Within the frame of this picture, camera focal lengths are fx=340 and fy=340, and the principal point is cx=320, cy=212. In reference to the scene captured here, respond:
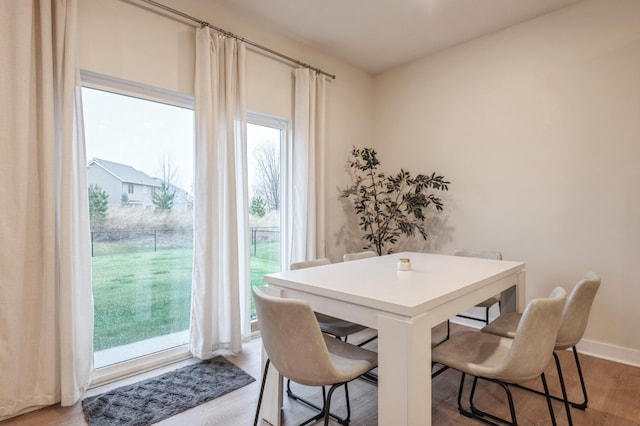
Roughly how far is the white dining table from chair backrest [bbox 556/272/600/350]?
36 centimetres

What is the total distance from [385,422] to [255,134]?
2787mm

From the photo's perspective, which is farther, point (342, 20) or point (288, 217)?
point (288, 217)

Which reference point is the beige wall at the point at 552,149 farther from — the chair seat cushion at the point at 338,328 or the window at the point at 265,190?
the chair seat cushion at the point at 338,328

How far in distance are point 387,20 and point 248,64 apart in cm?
137

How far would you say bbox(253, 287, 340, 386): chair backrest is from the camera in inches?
54.4

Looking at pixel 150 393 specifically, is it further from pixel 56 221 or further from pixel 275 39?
pixel 275 39

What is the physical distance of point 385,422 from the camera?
1.37 m

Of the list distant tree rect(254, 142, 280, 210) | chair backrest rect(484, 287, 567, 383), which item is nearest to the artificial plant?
distant tree rect(254, 142, 280, 210)

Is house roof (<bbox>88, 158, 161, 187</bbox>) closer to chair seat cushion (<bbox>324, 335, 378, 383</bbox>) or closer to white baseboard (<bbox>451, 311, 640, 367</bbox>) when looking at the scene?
chair seat cushion (<bbox>324, 335, 378, 383</bbox>)

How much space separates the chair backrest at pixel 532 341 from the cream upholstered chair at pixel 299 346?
0.61m

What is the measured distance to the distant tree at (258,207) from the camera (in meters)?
3.38

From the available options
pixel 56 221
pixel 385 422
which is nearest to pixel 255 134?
pixel 56 221

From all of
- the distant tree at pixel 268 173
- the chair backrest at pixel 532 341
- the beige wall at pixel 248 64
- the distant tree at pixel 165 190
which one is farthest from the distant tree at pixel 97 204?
the chair backrest at pixel 532 341

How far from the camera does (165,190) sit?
281 cm
